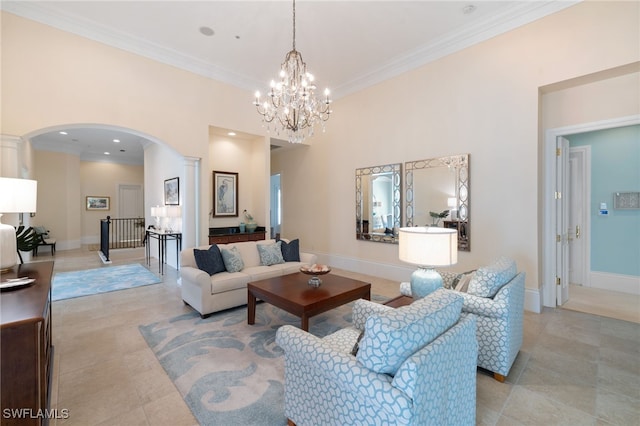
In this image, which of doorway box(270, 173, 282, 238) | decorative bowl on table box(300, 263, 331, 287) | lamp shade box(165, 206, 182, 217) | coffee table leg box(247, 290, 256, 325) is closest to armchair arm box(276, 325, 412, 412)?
decorative bowl on table box(300, 263, 331, 287)

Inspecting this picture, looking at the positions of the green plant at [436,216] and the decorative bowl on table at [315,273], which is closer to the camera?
the decorative bowl on table at [315,273]

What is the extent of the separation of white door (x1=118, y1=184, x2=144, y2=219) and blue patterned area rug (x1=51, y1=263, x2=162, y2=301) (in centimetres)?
576

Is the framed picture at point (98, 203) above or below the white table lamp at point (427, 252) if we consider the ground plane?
above

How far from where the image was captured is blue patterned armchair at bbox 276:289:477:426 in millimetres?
1142

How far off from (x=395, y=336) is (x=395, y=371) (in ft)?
0.58

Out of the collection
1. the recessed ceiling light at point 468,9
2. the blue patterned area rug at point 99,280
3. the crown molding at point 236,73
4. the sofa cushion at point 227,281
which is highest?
the recessed ceiling light at point 468,9

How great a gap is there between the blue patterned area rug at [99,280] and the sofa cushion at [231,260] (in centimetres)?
212

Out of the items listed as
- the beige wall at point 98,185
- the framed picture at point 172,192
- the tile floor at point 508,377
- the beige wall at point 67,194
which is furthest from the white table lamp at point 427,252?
the beige wall at point 98,185

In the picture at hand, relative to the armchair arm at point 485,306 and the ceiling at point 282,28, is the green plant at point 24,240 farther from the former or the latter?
the armchair arm at point 485,306

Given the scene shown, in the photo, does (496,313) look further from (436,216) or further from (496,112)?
(496,112)

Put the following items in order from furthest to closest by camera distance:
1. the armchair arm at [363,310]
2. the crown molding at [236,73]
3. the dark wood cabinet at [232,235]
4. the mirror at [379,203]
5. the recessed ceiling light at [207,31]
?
1. the dark wood cabinet at [232,235]
2. the mirror at [379,203]
3. the recessed ceiling light at [207,31]
4. the crown molding at [236,73]
5. the armchair arm at [363,310]

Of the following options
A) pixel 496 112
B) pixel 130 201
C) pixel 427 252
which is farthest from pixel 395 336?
pixel 130 201

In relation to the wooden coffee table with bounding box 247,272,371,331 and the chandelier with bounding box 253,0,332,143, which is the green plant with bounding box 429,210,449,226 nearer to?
the wooden coffee table with bounding box 247,272,371,331

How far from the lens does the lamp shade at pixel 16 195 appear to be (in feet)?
7.64
